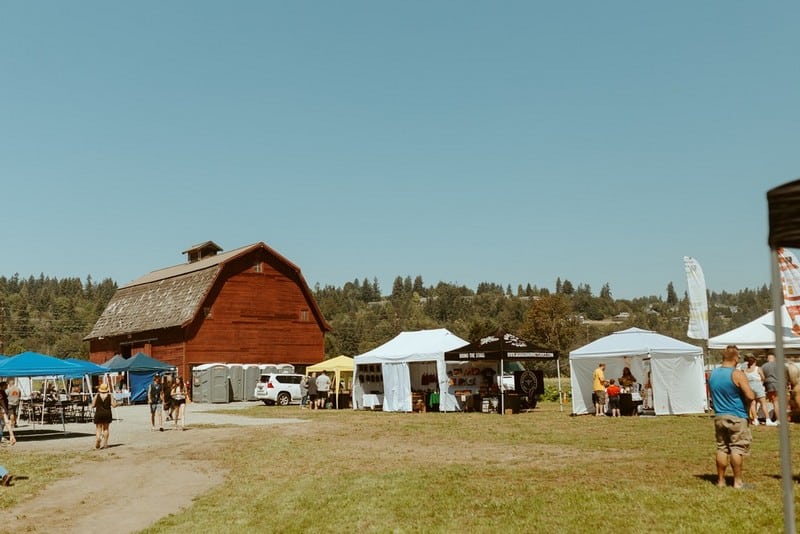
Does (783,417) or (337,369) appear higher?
(783,417)

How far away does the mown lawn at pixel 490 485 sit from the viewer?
866 cm

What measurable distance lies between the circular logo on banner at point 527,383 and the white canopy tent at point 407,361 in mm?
2877

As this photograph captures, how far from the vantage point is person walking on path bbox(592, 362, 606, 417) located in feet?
84.6

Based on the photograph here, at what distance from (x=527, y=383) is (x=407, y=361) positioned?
508 cm

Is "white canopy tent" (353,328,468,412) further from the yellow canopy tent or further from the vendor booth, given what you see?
the yellow canopy tent

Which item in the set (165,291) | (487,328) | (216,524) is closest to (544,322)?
(487,328)

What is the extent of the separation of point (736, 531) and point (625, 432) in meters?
12.0

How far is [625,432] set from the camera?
19.5 m

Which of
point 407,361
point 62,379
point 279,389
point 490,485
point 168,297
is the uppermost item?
point 168,297

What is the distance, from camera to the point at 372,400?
34250mm

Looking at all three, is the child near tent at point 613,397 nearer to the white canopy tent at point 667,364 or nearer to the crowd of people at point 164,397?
the white canopy tent at point 667,364

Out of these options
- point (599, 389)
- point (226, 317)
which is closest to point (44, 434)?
point (599, 389)

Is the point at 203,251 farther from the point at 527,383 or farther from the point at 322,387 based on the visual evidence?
the point at 527,383

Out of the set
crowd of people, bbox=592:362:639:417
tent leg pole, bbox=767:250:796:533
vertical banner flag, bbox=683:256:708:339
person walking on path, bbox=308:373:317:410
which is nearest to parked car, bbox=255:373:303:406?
person walking on path, bbox=308:373:317:410
